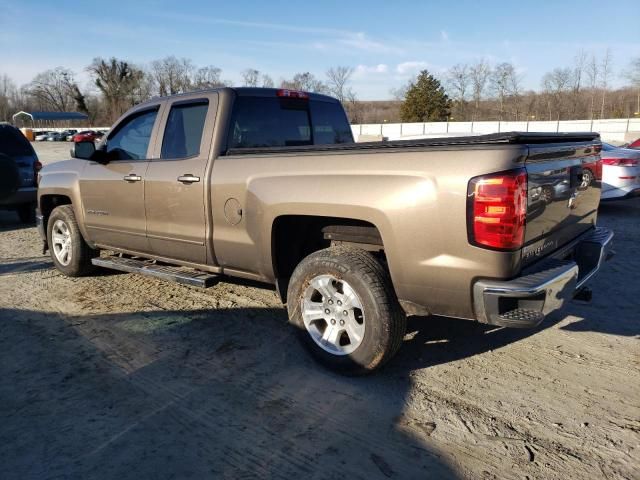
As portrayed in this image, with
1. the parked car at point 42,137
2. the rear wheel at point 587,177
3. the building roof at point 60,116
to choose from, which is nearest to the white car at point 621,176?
the rear wheel at point 587,177

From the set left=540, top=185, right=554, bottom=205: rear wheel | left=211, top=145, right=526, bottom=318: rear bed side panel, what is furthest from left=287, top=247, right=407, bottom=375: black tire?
left=540, top=185, right=554, bottom=205: rear wheel

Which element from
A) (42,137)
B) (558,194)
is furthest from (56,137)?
(558,194)

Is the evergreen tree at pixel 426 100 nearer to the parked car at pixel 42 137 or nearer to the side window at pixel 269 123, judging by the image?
the parked car at pixel 42 137

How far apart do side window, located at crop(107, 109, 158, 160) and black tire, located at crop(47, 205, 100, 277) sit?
3.39ft

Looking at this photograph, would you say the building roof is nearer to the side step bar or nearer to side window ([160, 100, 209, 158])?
the side step bar

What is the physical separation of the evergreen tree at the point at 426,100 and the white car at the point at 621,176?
48897mm

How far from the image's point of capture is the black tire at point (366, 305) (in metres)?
3.30

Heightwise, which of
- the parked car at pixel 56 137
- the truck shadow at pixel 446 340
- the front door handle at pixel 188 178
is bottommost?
the truck shadow at pixel 446 340

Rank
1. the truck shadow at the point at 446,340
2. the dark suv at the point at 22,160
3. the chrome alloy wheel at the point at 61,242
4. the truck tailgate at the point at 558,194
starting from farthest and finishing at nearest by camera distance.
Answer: the dark suv at the point at 22,160
the chrome alloy wheel at the point at 61,242
the truck shadow at the point at 446,340
the truck tailgate at the point at 558,194

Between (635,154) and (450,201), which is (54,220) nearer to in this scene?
(450,201)

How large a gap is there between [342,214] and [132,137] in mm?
2855

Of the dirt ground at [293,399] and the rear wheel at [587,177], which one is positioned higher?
the rear wheel at [587,177]

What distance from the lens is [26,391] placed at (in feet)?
11.2

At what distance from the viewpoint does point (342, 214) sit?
11.0ft
